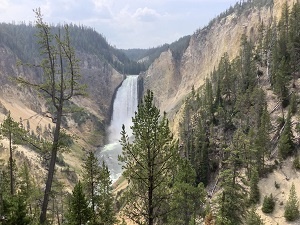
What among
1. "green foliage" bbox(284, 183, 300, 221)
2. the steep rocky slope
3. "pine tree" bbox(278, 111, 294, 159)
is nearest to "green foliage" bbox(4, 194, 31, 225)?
"green foliage" bbox(284, 183, 300, 221)

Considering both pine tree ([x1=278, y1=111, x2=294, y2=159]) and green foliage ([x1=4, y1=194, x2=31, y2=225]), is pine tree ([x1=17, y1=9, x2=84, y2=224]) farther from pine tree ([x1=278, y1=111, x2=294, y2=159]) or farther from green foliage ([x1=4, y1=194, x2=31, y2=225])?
pine tree ([x1=278, y1=111, x2=294, y2=159])

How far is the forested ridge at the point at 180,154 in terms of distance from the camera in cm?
1516

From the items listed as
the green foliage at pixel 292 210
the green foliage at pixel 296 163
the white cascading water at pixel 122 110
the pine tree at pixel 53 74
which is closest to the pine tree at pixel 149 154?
the pine tree at pixel 53 74

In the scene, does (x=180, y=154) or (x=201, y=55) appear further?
(x=201, y=55)

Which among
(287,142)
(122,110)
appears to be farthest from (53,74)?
(122,110)

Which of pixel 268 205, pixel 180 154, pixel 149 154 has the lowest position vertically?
pixel 268 205

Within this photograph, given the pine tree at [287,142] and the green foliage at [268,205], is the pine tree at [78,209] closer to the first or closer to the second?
the green foliage at [268,205]

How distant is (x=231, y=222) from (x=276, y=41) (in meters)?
59.6

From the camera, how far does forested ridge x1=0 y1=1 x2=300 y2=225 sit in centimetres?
1516

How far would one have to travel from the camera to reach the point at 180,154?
41312mm

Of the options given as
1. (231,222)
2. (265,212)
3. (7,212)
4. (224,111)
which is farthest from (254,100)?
(7,212)

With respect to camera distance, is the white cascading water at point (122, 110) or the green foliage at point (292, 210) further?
the white cascading water at point (122, 110)

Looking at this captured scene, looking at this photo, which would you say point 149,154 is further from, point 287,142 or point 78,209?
point 287,142

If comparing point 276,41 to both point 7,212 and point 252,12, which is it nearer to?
point 252,12
